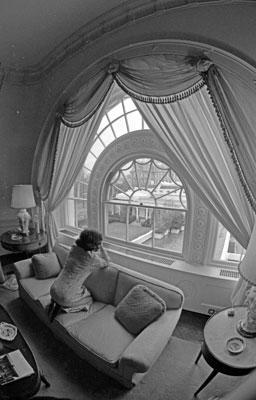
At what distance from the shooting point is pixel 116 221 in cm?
354

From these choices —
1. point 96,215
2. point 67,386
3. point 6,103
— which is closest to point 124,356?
point 67,386

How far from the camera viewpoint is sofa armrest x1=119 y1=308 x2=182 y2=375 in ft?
5.62

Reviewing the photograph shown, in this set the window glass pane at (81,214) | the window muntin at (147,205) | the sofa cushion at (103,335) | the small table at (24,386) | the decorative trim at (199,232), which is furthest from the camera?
the window glass pane at (81,214)

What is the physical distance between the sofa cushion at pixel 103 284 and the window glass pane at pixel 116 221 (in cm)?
97

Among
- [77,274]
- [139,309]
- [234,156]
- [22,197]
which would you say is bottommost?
[139,309]

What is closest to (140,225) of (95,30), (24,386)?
(24,386)

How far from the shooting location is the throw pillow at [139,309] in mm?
2086

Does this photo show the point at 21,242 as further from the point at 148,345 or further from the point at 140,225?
the point at 148,345

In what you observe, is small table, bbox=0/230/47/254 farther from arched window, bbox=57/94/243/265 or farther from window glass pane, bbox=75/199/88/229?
arched window, bbox=57/94/243/265

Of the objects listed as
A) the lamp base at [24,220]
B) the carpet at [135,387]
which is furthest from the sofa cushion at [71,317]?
the lamp base at [24,220]

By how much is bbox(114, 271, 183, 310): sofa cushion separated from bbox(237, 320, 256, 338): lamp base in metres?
0.52

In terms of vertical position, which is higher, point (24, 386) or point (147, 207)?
point (147, 207)

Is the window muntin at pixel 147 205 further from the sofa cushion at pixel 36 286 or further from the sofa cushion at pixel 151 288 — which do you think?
the sofa cushion at pixel 36 286

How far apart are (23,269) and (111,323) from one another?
1.37m
